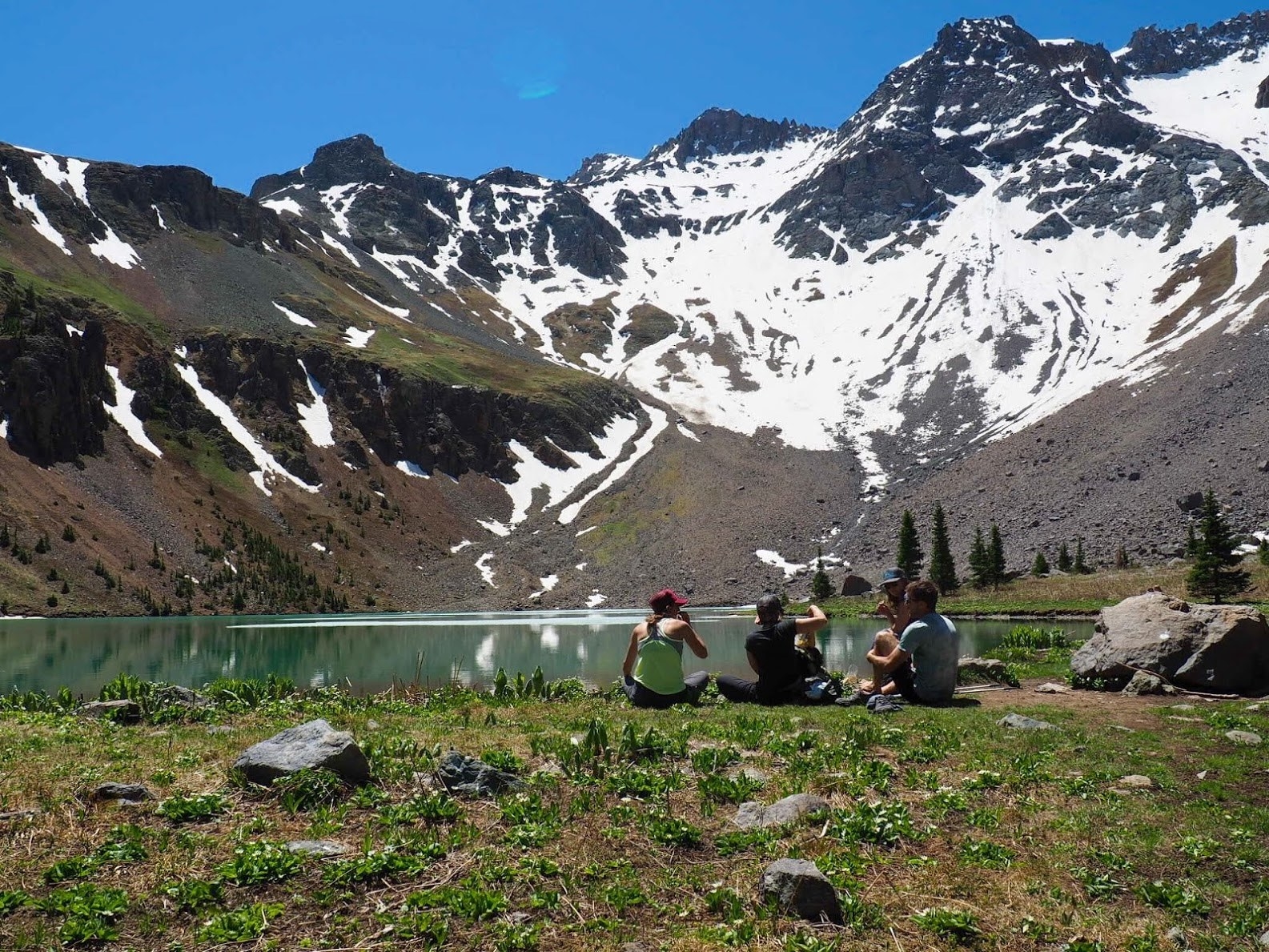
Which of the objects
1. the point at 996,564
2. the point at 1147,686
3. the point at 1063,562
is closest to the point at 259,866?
the point at 1147,686

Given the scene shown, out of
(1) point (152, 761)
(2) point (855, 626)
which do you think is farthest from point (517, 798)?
(2) point (855, 626)

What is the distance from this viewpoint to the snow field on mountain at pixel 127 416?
368 ft

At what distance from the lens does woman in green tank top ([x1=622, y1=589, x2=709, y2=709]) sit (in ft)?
47.4

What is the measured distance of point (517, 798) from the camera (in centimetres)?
830

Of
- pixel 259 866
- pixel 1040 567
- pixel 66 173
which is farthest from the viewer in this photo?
pixel 66 173

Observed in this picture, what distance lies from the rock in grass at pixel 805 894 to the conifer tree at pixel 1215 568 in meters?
44.2

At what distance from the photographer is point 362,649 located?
4631cm

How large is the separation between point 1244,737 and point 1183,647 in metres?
6.24

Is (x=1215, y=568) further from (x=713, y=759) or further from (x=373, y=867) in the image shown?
(x=373, y=867)

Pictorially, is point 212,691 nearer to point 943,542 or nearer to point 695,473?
point 943,542

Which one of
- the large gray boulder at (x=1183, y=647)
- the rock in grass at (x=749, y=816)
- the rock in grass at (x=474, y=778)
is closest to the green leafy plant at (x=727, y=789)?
the rock in grass at (x=749, y=816)

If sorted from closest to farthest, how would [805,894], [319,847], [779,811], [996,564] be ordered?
1. [805,894]
2. [319,847]
3. [779,811]
4. [996,564]

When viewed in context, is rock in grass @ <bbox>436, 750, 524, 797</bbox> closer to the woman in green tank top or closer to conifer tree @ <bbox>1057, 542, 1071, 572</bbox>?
the woman in green tank top

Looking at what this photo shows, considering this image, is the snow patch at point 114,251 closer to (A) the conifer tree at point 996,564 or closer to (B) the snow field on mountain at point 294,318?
(B) the snow field on mountain at point 294,318
